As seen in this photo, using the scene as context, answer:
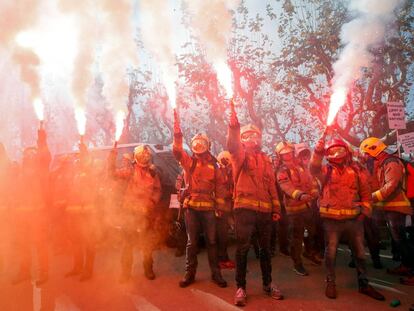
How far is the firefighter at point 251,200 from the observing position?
183 inches

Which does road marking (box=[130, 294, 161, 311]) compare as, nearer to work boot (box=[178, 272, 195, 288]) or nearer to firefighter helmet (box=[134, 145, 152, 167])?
work boot (box=[178, 272, 195, 288])

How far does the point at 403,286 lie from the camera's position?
5.01 metres

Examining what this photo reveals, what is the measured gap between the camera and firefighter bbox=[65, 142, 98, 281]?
19.9 ft

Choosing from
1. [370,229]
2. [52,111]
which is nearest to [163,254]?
[370,229]

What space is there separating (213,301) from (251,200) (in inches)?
Answer: 57.5

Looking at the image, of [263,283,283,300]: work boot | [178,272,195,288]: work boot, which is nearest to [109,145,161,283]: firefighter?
[178,272,195,288]: work boot

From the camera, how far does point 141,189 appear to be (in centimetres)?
604

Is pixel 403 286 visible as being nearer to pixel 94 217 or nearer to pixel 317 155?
pixel 317 155

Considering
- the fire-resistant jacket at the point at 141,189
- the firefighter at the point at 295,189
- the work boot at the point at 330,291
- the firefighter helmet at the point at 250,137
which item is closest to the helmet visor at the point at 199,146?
the firefighter helmet at the point at 250,137

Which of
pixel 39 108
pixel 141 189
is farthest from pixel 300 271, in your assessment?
pixel 39 108

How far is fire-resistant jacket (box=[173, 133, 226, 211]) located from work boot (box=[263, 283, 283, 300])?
1.43 m

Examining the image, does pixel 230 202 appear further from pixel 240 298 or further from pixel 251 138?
pixel 240 298

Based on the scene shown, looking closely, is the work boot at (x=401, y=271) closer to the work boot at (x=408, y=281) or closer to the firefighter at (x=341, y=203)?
the work boot at (x=408, y=281)

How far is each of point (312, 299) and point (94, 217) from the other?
3.94m
